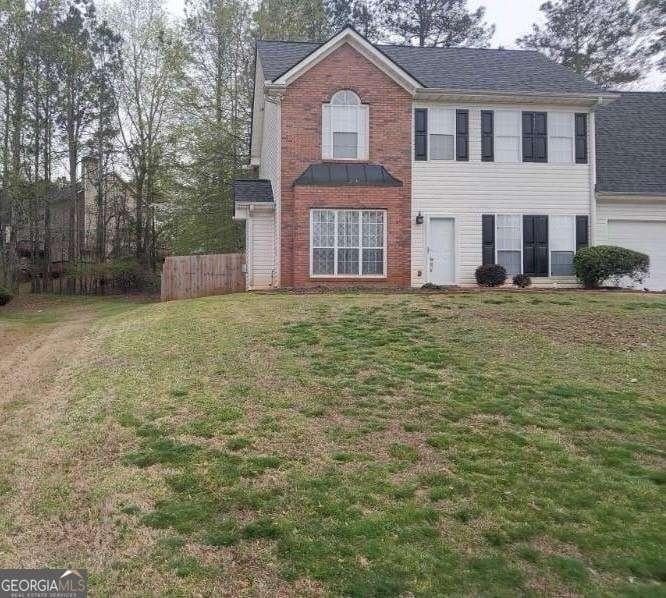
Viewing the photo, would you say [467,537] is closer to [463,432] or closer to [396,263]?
[463,432]

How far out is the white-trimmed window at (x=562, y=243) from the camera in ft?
58.1

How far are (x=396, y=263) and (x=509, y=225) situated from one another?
3751mm

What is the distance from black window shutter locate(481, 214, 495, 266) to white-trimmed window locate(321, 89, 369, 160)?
4015 mm

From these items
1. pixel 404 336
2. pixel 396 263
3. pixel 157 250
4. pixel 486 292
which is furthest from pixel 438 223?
pixel 157 250

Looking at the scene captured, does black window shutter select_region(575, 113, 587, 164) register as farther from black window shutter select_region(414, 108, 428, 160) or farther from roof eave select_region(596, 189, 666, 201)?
black window shutter select_region(414, 108, 428, 160)

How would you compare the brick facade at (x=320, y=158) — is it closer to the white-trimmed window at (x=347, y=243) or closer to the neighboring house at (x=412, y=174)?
the neighboring house at (x=412, y=174)

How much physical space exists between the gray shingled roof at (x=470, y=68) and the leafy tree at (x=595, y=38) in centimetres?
1530

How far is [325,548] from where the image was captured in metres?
3.88

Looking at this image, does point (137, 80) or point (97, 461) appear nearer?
point (97, 461)

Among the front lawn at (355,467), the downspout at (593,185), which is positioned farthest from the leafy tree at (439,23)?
the front lawn at (355,467)

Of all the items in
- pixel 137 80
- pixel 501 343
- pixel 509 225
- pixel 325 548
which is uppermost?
pixel 137 80

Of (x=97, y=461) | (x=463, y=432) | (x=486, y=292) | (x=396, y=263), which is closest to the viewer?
(x=97, y=461)

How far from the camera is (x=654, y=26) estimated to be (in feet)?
102

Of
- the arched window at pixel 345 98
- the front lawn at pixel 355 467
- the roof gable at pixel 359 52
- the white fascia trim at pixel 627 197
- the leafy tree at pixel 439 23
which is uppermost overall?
the leafy tree at pixel 439 23
